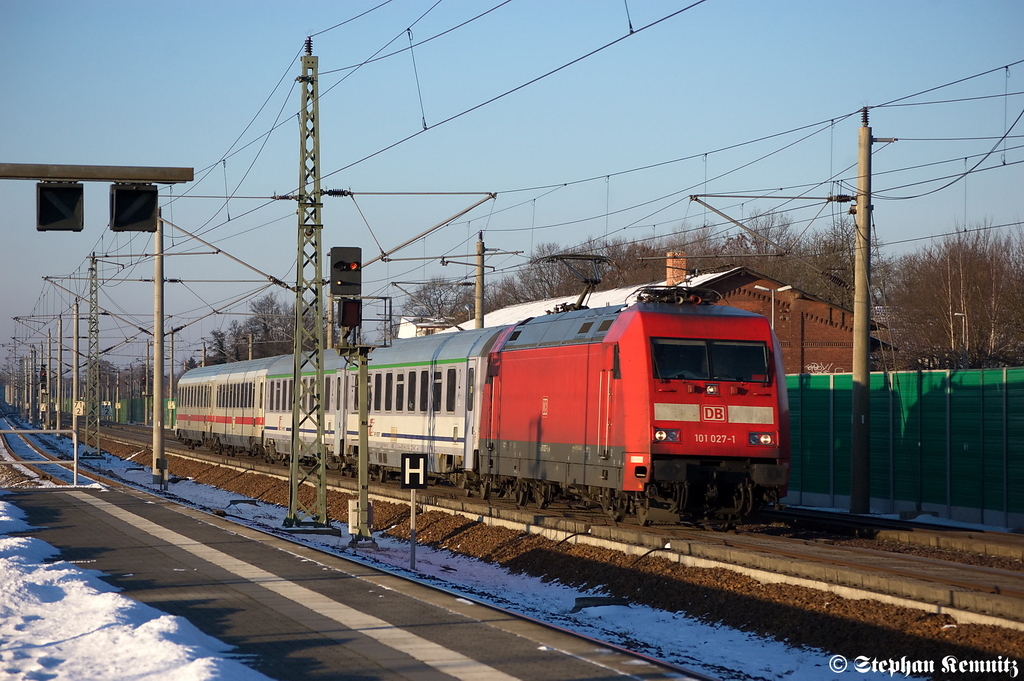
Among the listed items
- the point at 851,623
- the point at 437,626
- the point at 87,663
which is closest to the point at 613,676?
the point at 437,626

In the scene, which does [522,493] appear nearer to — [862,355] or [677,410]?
[677,410]

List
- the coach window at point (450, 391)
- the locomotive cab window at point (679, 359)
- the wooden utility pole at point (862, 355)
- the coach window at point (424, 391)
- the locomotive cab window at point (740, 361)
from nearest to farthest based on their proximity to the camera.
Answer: the locomotive cab window at point (679, 359) → the locomotive cab window at point (740, 361) → the wooden utility pole at point (862, 355) → the coach window at point (450, 391) → the coach window at point (424, 391)

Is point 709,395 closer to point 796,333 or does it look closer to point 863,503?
point 863,503

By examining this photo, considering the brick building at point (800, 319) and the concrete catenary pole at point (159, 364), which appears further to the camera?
the brick building at point (800, 319)

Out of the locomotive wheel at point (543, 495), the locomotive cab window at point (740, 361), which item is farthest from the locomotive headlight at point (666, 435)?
the locomotive wheel at point (543, 495)

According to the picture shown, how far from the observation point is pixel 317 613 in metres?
11.4

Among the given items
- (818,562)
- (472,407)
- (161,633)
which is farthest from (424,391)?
(161,633)

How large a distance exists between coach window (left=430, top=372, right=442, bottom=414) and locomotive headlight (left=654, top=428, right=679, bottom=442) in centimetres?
1075

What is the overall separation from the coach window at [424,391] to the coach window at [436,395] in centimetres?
34

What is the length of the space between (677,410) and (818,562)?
361cm

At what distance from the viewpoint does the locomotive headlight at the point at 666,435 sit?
16.8 meters

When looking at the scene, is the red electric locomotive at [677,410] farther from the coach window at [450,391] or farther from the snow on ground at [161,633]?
the coach window at [450,391]

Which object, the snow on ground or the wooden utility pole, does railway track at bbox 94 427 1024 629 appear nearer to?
the snow on ground

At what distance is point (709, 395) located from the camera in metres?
17.2
